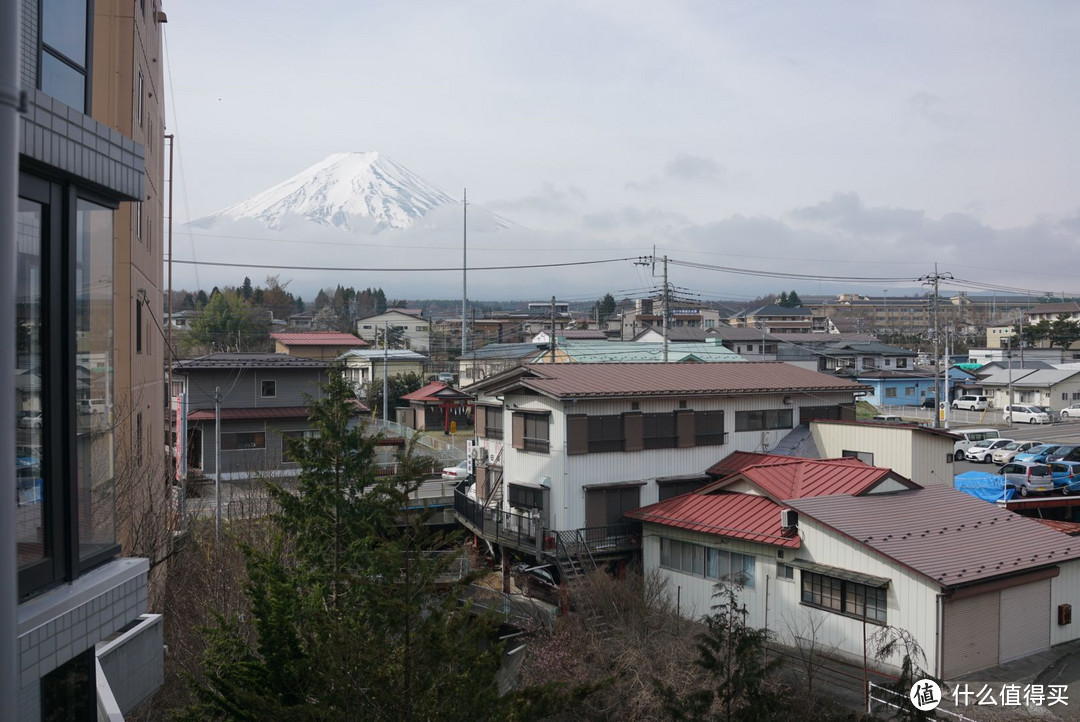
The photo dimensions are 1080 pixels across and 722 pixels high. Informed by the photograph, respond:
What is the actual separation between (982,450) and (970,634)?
2266 cm

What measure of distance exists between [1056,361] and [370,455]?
234ft

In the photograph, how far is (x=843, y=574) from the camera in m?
17.6

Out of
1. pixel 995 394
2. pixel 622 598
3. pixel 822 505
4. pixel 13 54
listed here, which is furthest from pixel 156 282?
pixel 995 394

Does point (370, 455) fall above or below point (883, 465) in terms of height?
above

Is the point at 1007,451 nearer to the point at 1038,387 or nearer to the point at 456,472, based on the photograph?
the point at 456,472

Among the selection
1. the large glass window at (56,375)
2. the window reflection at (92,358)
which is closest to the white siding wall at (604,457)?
the window reflection at (92,358)

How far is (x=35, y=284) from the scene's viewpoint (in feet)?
16.6

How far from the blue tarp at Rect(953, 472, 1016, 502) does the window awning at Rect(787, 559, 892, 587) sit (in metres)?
12.6

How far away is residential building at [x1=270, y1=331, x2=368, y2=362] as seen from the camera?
57750 millimetres

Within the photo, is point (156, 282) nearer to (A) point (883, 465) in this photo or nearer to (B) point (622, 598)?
(B) point (622, 598)

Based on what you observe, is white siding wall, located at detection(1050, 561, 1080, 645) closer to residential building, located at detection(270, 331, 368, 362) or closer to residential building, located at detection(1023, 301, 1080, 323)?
residential building, located at detection(270, 331, 368, 362)

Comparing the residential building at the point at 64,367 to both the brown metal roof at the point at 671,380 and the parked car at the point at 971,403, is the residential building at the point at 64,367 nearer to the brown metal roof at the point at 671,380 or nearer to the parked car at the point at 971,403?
the brown metal roof at the point at 671,380

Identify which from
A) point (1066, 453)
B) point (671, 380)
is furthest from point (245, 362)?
point (1066, 453)

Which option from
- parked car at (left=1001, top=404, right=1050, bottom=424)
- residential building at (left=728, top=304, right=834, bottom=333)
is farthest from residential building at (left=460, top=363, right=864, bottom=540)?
residential building at (left=728, top=304, right=834, bottom=333)
